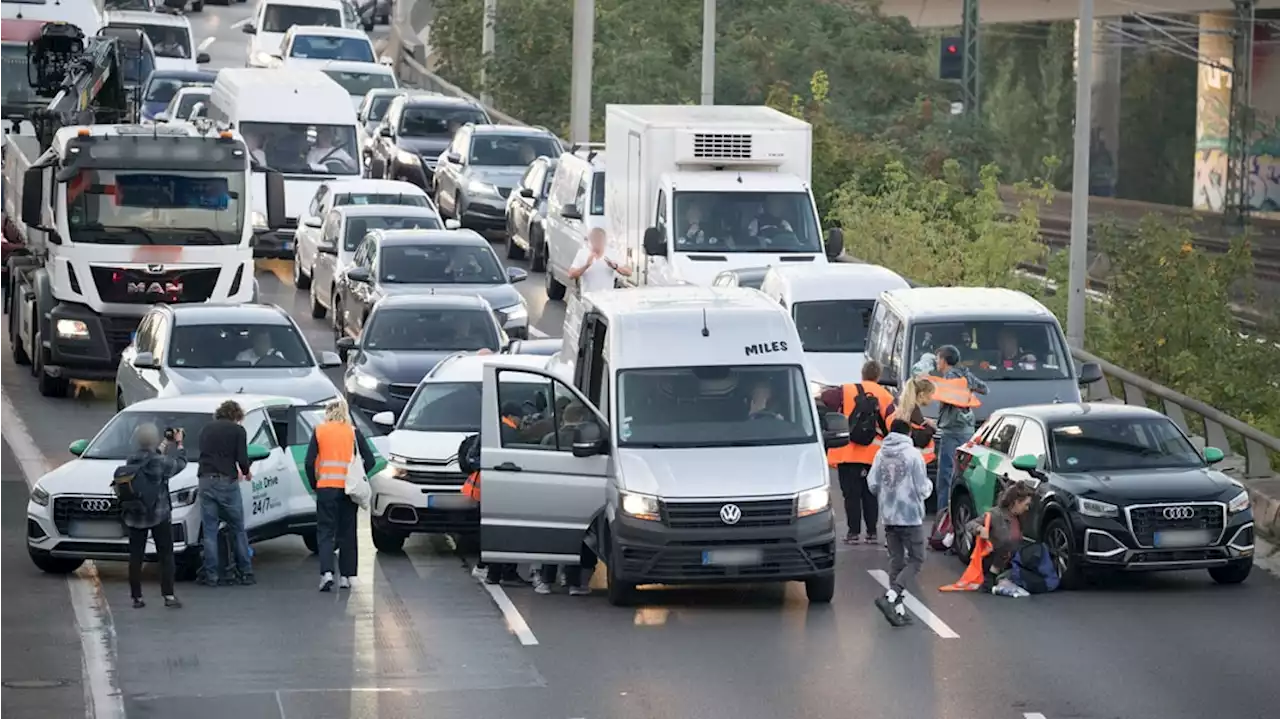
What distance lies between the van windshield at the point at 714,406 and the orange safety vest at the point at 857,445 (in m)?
2.22

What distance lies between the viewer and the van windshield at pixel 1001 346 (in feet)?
79.8

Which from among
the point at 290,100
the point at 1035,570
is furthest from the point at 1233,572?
the point at 290,100

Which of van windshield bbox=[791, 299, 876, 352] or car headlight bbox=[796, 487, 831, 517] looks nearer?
car headlight bbox=[796, 487, 831, 517]

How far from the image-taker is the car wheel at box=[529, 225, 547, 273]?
3941 cm

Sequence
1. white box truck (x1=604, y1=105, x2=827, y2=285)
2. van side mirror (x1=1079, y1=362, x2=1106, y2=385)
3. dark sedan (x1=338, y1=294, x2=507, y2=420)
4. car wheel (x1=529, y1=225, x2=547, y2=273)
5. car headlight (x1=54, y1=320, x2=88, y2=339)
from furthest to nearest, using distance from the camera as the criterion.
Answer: car wheel (x1=529, y1=225, x2=547, y2=273)
white box truck (x1=604, y1=105, x2=827, y2=285)
car headlight (x1=54, y1=320, x2=88, y2=339)
dark sedan (x1=338, y1=294, x2=507, y2=420)
van side mirror (x1=1079, y1=362, x2=1106, y2=385)

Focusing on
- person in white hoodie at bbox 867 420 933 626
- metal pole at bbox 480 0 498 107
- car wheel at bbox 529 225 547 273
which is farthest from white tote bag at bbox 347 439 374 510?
metal pole at bbox 480 0 498 107

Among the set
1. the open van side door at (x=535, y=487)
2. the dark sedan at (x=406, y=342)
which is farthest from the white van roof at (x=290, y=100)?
the open van side door at (x=535, y=487)

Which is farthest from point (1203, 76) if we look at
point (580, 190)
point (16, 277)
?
Result: point (16, 277)

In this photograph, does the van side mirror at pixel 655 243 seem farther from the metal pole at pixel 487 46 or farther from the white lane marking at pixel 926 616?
the metal pole at pixel 487 46

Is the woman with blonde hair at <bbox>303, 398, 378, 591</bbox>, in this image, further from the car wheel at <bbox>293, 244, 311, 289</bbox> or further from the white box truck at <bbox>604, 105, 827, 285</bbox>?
the car wheel at <bbox>293, 244, 311, 289</bbox>

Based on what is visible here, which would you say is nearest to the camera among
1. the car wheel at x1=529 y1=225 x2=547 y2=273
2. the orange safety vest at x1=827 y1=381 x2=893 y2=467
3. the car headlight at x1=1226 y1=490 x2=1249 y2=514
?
the car headlight at x1=1226 y1=490 x2=1249 y2=514

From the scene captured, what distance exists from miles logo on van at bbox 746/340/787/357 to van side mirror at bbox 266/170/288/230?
461 inches

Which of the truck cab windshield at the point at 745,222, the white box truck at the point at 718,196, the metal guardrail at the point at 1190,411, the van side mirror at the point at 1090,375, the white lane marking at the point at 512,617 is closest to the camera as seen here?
the white lane marking at the point at 512,617

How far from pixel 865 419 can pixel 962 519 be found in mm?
1219
